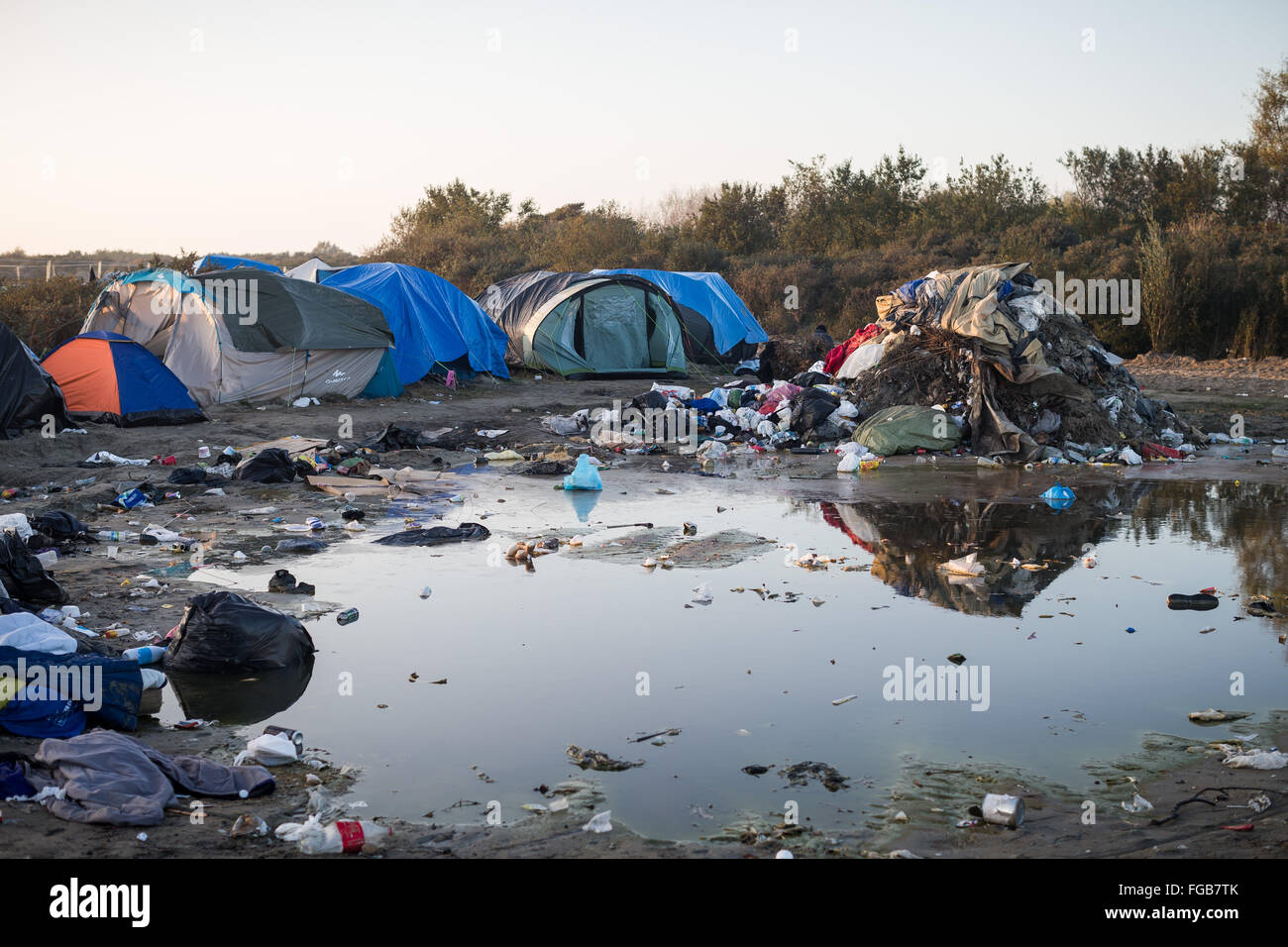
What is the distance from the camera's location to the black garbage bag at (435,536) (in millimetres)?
8680

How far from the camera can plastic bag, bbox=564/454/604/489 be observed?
11188 millimetres

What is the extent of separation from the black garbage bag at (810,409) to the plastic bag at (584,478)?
14.5 ft

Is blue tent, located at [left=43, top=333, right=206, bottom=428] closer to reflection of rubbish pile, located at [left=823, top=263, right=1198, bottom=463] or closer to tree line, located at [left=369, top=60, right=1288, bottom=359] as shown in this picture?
reflection of rubbish pile, located at [left=823, top=263, right=1198, bottom=463]

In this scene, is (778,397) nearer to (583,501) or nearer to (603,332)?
(583,501)

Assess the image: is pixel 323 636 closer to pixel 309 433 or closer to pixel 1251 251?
pixel 309 433

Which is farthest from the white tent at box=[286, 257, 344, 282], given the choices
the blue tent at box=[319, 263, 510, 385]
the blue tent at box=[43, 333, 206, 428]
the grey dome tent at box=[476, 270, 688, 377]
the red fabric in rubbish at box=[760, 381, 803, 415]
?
the red fabric in rubbish at box=[760, 381, 803, 415]

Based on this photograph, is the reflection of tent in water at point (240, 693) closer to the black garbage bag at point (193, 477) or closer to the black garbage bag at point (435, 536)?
the black garbage bag at point (435, 536)

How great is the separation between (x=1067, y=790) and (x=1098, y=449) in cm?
1037

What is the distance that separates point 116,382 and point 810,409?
9.64m

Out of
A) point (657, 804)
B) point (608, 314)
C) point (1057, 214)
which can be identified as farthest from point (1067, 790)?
point (1057, 214)

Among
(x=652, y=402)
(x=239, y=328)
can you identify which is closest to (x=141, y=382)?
(x=239, y=328)

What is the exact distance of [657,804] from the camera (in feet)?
13.2

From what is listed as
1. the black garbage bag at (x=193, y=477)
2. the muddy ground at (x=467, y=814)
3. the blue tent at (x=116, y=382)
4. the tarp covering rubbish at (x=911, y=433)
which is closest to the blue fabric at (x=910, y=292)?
the tarp covering rubbish at (x=911, y=433)

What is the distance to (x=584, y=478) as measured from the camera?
36.8ft
